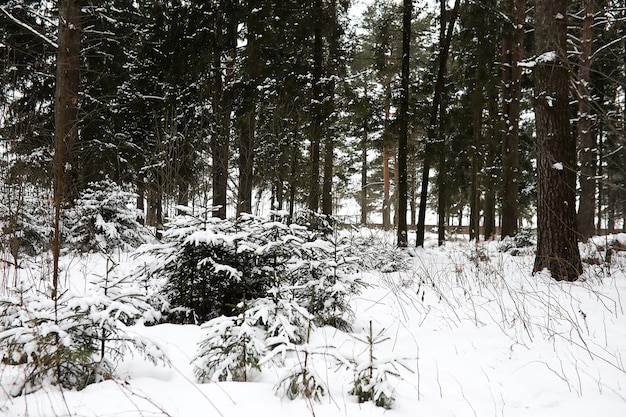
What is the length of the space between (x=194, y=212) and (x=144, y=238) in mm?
5968

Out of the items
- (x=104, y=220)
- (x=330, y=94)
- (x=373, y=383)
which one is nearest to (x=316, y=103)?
(x=330, y=94)

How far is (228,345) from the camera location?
84.7 inches

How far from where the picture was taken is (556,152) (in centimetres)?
511

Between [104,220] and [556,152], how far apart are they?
9076 millimetres

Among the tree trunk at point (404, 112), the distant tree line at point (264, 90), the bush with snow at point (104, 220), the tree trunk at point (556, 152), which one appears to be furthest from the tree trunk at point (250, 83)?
the tree trunk at point (556, 152)

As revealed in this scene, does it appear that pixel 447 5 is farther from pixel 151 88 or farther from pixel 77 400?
pixel 77 400

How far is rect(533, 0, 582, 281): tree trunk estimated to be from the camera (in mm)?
5055

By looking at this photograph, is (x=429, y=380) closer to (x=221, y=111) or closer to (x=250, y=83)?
(x=250, y=83)

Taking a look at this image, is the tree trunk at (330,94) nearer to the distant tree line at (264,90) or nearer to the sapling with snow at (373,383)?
the distant tree line at (264,90)

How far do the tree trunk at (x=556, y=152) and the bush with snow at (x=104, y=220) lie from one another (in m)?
8.21

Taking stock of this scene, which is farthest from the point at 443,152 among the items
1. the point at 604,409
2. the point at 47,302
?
the point at 47,302

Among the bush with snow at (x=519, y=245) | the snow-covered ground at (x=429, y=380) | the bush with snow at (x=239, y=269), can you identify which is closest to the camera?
the snow-covered ground at (x=429, y=380)

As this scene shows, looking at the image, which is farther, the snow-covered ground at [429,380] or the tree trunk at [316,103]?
the tree trunk at [316,103]

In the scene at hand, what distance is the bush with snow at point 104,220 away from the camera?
805cm
